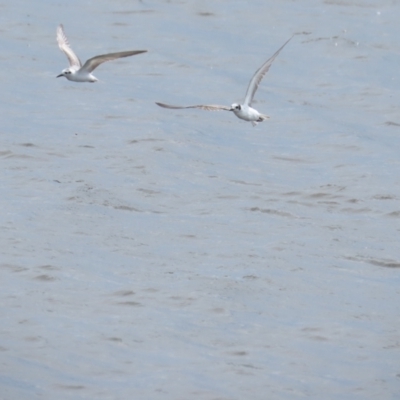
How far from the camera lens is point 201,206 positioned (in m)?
22.8

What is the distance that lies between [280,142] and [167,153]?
2.78 m

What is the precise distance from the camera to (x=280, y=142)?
27578 mm

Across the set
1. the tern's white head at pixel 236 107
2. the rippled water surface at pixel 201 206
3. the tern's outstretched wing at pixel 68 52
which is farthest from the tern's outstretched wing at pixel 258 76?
the tern's outstretched wing at pixel 68 52

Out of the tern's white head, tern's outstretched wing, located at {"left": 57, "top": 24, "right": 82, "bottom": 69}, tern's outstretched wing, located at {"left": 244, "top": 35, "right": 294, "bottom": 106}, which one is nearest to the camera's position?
tern's outstretched wing, located at {"left": 244, "top": 35, "right": 294, "bottom": 106}

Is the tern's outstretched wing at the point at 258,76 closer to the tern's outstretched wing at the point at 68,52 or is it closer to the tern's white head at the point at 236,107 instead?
the tern's white head at the point at 236,107

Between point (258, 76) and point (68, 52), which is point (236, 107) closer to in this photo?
point (258, 76)

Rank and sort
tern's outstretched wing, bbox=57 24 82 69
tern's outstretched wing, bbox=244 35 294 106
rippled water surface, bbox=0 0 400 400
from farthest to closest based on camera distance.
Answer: tern's outstretched wing, bbox=57 24 82 69 < tern's outstretched wing, bbox=244 35 294 106 < rippled water surface, bbox=0 0 400 400

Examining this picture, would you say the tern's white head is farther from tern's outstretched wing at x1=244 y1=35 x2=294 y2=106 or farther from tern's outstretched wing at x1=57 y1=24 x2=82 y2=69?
tern's outstretched wing at x1=57 y1=24 x2=82 y2=69

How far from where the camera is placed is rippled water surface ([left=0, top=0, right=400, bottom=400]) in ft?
53.4

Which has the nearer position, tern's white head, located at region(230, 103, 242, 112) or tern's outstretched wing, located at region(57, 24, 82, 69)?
tern's white head, located at region(230, 103, 242, 112)

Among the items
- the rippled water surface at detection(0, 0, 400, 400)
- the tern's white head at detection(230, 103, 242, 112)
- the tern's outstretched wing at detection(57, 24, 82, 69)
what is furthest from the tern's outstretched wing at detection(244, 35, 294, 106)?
the tern's outstretched wing at detection(57, 24, 82, 69)

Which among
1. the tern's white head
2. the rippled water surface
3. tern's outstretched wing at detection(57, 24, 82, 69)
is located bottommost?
the rippled water surface

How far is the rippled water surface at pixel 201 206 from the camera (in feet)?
53.4

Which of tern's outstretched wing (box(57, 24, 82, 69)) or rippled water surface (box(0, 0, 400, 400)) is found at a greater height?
tern's outstretched wing (box(57, 24, 82, 69))
